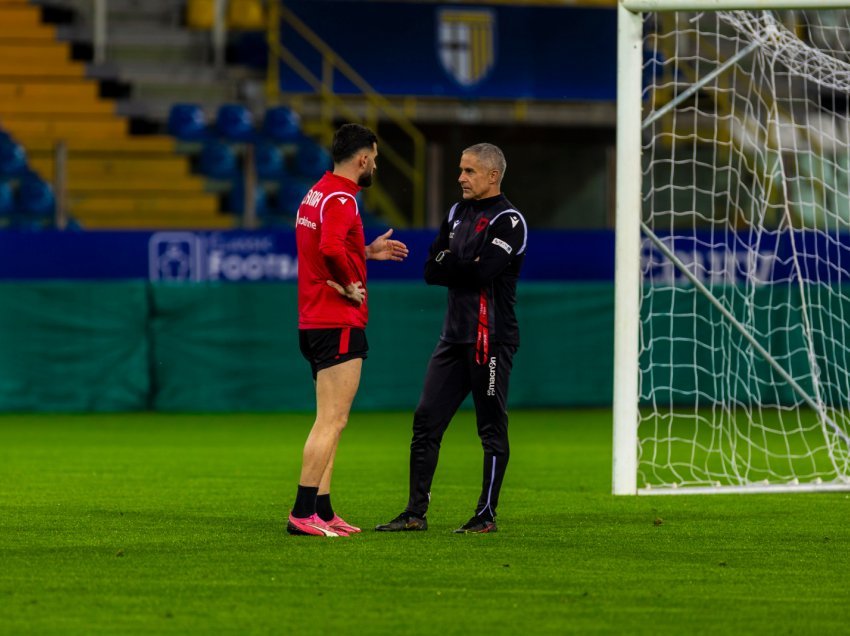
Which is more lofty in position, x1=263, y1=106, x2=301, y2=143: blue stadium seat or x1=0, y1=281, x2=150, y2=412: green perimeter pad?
x1=263, y1=106, x2=301, y2=143: blue stadium seat

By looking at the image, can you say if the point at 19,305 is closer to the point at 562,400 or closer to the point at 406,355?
the point at 406,355

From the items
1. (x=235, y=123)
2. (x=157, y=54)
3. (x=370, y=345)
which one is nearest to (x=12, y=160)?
(x=235, y=123)

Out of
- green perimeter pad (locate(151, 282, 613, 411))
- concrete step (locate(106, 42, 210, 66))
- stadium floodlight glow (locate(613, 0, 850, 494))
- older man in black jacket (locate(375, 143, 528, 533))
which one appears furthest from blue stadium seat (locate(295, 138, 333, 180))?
older man in black jacket (locate(375, 143, 528, 533))

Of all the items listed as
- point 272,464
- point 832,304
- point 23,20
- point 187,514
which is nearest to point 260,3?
point 23,20

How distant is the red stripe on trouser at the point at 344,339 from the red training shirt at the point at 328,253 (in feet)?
0.11

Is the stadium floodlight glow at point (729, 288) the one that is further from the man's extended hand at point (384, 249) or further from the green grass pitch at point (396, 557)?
the man's extended hand at point (384, 249)

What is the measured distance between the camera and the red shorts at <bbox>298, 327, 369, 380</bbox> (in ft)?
26.7

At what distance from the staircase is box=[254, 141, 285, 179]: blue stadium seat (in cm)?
77

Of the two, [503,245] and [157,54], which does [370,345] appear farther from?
[503,245]

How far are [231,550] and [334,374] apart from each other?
982 mm

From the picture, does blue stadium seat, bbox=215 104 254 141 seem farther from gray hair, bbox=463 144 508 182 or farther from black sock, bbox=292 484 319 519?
black sock, bbox=292 484 319 519

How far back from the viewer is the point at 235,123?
22.9m

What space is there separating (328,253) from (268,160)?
48.4 feet

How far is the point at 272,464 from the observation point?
492 inches
